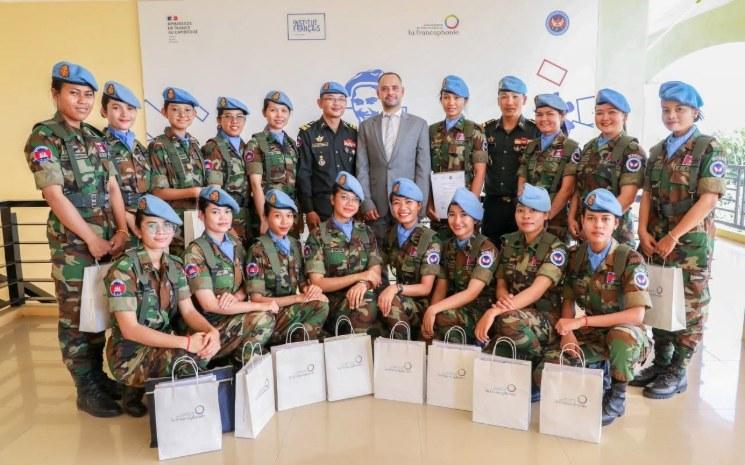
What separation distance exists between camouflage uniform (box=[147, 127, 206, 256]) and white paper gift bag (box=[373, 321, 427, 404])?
1.37 m

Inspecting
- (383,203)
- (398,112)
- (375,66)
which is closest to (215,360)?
(383,203)

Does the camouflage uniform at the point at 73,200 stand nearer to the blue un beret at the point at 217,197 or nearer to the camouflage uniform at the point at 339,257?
the blue un beret at the point at 217,197

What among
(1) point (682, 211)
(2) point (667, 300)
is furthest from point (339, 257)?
(1) point (682, 211)

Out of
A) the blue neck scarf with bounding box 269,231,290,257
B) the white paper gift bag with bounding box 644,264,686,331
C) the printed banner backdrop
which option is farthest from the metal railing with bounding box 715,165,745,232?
the blue neck scarf with bounding box 269,231,290,257

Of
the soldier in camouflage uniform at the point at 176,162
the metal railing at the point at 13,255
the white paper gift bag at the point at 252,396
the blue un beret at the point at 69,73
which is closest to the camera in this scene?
the white paper gift bag at the point at 252,396

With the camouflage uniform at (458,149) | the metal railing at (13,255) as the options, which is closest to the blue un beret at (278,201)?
the camouflage uniform at (458,149)

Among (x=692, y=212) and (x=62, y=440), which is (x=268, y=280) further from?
(x=692, y=212)

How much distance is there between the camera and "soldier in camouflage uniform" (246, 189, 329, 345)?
275 cm

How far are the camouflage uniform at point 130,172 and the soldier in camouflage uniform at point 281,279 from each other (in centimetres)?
68

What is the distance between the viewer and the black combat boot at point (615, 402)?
2438 mm

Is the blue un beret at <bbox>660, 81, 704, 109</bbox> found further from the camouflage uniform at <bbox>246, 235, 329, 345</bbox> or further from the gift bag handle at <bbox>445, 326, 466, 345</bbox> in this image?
the camouflage uniform at <bbox>246, 235, 329, 345</bbox>

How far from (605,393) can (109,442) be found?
91.5 inches

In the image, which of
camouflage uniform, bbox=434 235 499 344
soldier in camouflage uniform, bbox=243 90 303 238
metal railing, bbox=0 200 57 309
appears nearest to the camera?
camouflage uniform, bbox=434 235 499 344

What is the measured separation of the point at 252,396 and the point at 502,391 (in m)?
1.11
